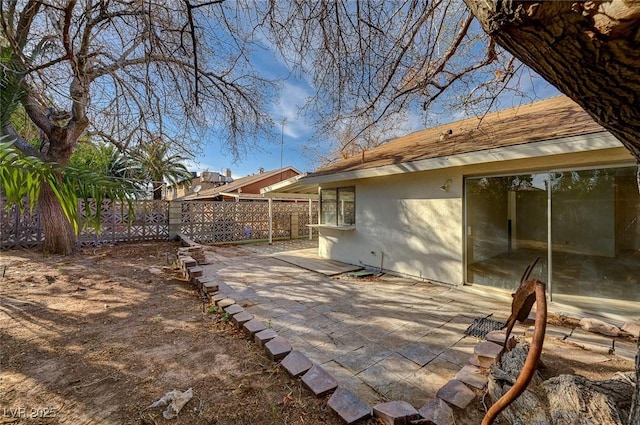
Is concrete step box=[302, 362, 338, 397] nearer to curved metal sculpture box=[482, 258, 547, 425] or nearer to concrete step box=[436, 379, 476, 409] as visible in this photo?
concrete step box=[436, 379, 476, 409]

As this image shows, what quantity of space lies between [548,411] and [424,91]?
4.08 meters

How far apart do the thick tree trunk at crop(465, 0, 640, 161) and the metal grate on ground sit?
290 cm

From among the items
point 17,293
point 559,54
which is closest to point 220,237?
point 17,293

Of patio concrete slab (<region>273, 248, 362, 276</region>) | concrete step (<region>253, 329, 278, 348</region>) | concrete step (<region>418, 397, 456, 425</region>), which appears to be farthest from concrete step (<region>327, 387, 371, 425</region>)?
patio concrete slab (<region>273, 248, 362, 276</region>)

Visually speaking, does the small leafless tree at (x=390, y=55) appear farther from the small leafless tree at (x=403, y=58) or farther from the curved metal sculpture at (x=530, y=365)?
the curved metal sculpture at (x=530, y=365)

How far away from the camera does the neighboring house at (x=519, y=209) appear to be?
13.0 ft

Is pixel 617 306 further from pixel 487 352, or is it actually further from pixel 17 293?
pixel 17 293

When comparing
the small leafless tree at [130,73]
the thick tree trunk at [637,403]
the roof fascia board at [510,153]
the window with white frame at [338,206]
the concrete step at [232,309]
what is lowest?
the concrete step at [232,309]

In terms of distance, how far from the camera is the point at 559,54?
3.40 ft

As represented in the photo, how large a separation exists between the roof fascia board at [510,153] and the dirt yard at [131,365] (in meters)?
2.56

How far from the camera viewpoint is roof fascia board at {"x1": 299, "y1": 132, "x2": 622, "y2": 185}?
3.52 m

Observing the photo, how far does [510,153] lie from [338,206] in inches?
182

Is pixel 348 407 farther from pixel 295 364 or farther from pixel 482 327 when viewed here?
pixel 482 327

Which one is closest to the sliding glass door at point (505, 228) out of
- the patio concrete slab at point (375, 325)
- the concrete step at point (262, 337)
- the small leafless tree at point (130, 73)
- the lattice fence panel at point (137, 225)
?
the patio concrete slab at point (375, 325)
